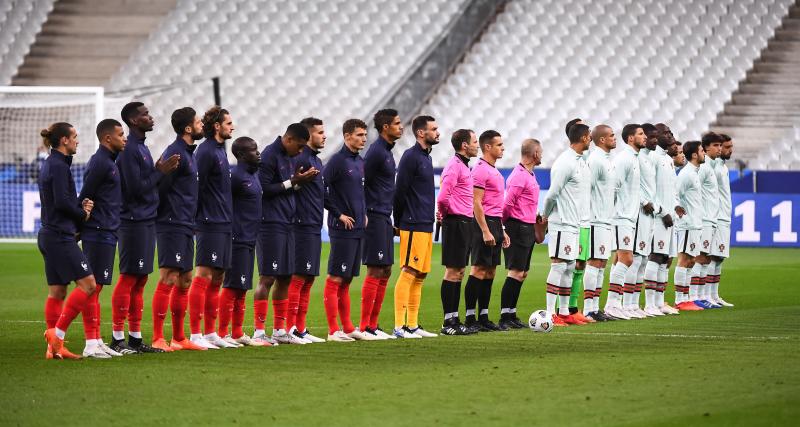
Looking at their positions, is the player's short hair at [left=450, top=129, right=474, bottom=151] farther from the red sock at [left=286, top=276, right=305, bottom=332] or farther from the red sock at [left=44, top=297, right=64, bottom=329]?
the red sock at [left=44, top=297, right=64, bottom=329]

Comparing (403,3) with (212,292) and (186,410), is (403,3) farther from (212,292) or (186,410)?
(186,410)

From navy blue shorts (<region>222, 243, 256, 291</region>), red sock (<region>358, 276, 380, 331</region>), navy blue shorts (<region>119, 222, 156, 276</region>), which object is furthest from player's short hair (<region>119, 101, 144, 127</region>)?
red sock (<region>358, 276, 380, 331</region>)

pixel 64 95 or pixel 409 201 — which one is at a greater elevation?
pixel 64 95

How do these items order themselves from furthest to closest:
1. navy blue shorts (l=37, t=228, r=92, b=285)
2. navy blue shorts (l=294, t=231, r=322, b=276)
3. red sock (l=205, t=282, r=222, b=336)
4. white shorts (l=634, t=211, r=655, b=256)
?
white shorts (l=634, t=211, r=655, b=256) < navy blue shorts (l=294, t=231, r=322, b=276) < red sock (l=205, t=282, r=222, b=336) < navy blue shorts (l=37, t=228, r=92, b=285)

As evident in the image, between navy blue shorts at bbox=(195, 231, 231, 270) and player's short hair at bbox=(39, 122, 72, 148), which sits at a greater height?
player's short hair at bbox=(39, 122, 72, 148)

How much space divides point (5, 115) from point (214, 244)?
63.5ft

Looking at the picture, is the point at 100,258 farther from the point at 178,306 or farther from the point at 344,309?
the point at 344,309

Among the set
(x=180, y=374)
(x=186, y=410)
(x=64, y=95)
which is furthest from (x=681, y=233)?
(x=64, y=95)

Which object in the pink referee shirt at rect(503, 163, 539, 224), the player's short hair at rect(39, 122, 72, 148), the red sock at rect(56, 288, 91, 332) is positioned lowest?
the red sock at rect(56, 288, 91, 332)

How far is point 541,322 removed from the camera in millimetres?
12117

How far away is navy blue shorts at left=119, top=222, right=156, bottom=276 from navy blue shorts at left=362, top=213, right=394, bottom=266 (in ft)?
6.99

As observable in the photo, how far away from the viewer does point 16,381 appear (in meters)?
8.79

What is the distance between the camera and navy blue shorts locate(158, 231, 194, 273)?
34.9ft

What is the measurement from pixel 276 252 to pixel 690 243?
6.01 meters
